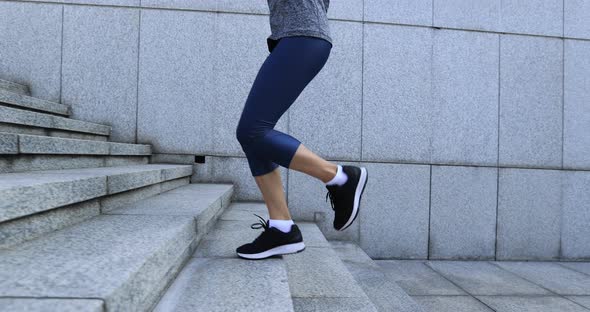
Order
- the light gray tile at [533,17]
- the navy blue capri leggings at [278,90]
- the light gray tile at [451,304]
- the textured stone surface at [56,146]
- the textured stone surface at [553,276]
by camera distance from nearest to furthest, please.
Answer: the navy blue capri leggings at [278,90], the textured stone surface at [56,146], the light gray tile at [451,304], the textured stone surface at [553,276], the light gray tile at [533,17]

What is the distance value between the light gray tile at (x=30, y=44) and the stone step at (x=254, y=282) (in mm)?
3076

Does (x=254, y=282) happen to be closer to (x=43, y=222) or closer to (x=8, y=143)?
(x=43, y=222)

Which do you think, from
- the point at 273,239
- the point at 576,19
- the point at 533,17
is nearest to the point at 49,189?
the point at 273,239

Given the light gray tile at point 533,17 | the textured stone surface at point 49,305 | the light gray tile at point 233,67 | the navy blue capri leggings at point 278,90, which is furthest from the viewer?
the light gray tile at point 533,17

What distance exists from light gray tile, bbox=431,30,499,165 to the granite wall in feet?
0.05

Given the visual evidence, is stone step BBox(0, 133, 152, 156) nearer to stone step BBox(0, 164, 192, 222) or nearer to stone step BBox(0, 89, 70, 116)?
stone step BBox(0, 164, 192, 222)

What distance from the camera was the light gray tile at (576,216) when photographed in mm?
4613

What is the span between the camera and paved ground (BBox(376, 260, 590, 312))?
9.87 feet

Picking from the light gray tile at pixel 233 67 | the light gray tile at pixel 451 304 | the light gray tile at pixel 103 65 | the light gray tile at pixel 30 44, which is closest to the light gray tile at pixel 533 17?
the light gray tile at pixel 233 67

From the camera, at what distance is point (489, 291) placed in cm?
334

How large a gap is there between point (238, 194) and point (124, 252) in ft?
9.63

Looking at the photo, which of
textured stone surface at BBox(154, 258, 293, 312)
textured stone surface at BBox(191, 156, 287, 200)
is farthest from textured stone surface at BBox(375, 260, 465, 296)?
textured stone surface at BBox(154, 258, 293, 312)

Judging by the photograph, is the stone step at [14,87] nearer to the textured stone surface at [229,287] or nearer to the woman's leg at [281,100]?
the textured stone surface at [229,287]

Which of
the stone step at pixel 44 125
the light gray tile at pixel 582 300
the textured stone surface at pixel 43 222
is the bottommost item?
the light gray tile at pixel 582 300
